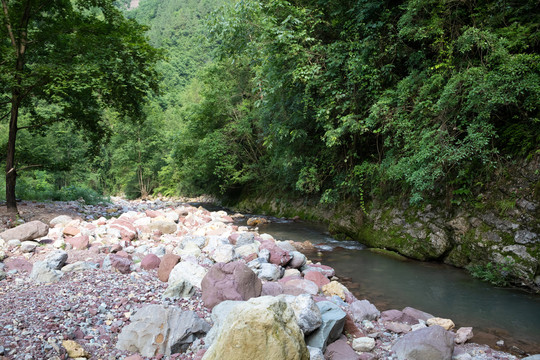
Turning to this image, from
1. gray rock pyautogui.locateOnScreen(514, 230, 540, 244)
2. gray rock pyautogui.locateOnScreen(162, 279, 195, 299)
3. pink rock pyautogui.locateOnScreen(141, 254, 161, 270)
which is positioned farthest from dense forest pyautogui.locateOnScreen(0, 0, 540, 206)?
pink rock pyautogui.locateOnScreen(141, 254, 161, 270)

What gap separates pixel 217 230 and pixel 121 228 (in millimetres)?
2414

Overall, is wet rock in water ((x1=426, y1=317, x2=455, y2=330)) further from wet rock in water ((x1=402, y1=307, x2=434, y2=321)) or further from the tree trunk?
the tree trunk

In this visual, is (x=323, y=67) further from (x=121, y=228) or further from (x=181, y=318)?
(x=181, y=318)

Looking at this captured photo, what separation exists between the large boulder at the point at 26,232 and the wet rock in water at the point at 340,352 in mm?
5774

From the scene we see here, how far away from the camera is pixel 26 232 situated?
5.45 meters

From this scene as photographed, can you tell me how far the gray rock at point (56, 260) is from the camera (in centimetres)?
397

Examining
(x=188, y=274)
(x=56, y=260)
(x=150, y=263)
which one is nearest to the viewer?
(x=188, y=274)

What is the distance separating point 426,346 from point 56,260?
15.2ft

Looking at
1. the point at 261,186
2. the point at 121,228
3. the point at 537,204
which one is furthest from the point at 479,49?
the point at 261,186

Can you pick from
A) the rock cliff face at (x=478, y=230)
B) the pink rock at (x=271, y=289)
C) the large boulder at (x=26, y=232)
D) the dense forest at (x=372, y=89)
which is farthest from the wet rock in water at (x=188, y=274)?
the rock cliff face at (x=478, y=230)

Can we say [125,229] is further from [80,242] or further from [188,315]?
[188,315]

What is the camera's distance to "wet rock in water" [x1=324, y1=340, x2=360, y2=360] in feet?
8.55

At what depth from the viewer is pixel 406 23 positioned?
241 inches

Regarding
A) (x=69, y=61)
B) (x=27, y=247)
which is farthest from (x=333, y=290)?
(x=69, y=61)
